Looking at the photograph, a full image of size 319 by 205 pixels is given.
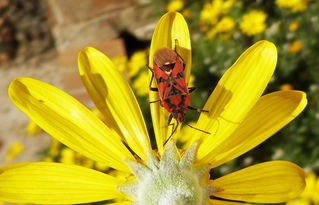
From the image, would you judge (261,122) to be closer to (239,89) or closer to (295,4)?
(239,89)

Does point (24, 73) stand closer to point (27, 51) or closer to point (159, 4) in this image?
point (27, 51)

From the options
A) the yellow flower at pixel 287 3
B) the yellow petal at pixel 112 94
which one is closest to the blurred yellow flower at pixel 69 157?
the yellow flower at pixel 287 3

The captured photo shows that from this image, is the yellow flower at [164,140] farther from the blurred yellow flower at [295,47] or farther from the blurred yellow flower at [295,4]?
the blurred yellow flower at [295,4]

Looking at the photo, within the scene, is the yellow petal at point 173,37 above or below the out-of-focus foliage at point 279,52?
→ below

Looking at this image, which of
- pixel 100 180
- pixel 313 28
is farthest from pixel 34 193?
pixel 313 28

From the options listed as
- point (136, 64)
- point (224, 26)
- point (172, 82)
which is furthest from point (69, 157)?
point (172, 82)

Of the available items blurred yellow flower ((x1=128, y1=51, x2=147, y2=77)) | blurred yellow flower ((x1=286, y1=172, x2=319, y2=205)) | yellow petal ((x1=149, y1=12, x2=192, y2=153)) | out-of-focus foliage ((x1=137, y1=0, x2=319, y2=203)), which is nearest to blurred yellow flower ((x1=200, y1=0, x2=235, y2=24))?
out-of-focus foliage ((x1=137, y1=0, x2=319, y2=203))

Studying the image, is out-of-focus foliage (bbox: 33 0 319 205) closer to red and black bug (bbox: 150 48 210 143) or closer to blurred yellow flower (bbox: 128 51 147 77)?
blurred yellow flower (bbox: 128 51 147 77)
